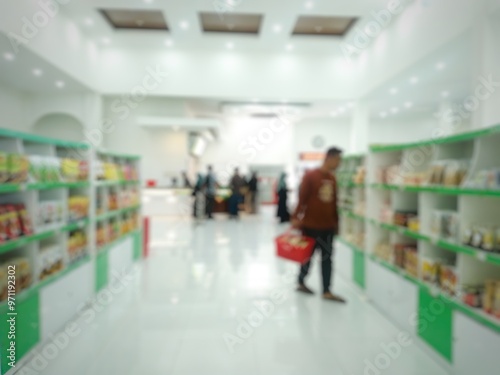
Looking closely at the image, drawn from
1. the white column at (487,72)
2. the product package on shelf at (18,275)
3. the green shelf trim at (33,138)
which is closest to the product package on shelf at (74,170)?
the green shelf trim at (33,138)

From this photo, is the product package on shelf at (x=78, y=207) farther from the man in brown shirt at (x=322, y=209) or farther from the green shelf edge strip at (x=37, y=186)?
the man in brown shirt at (x=322, y=209)

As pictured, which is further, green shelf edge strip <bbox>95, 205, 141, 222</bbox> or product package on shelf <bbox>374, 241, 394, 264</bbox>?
green shelf edge strip <bbox>95, 205, 141, 222</bbox>

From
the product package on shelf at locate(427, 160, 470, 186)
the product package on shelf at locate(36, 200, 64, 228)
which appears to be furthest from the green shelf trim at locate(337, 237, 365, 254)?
the product package on shelf at locate(36, 200, 64, 228)

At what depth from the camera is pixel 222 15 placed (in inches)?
321

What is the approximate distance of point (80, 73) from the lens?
891cm

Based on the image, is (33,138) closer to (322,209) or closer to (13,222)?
(13,222)

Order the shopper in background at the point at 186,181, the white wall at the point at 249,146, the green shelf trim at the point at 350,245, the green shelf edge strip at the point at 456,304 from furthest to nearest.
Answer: the white wall at the point at 249,146
the shopper in background at the point at 186,181
the green shelf trim at the point at 350,245
the green shelf edge strip at the point at 456,304

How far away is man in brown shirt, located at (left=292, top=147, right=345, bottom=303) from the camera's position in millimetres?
3996

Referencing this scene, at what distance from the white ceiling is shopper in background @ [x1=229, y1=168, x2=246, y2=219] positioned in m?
4.17

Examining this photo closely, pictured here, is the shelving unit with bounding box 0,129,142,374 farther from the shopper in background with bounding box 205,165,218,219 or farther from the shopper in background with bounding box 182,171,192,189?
the shopper in background with bounding box 182,171,192,189

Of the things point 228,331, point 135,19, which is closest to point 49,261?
point 228,331

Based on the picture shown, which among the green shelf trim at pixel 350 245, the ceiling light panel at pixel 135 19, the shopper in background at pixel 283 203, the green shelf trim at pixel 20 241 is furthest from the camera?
the shopper in background at pixel 283 203

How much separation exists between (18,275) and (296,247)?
246 cm

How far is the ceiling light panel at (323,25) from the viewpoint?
8328mm
